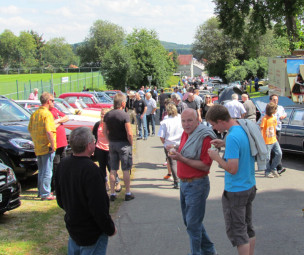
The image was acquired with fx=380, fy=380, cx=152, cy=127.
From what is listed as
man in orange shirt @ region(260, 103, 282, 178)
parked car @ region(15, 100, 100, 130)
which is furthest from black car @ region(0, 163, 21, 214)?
parked car @ region(15, 100, 100, 130)

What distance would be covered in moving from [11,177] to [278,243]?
4.07 meters

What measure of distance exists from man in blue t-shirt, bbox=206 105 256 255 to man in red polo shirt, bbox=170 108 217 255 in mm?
337

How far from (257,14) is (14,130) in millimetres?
26333

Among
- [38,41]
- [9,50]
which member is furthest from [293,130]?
[38,41]

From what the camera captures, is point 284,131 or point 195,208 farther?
point 284,131

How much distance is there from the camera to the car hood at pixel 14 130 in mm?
7836

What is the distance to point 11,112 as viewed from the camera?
916 cm

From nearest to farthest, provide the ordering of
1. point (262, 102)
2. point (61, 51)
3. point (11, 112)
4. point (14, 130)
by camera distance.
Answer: point (14, 130) < point (11, 112) < point (262, 102) < point (61, 51)

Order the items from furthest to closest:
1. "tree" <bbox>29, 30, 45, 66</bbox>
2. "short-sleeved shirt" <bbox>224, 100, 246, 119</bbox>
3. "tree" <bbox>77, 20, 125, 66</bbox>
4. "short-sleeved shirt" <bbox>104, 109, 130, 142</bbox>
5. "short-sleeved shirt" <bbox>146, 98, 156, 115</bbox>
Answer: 1. "tree" <bbox>29, 30, 45, 66</bbox>
2. "tree" <bbox>77, 20, 125, 66</bbox>
3. "short-sleeved shirt" <bbox>146, 98, 156, 115</bbox>
4. "short-sleeved shirt" <bbox>224, 100, 246, 119</bbox>
5. "short-sleeved shirt" <bbox>104, 109, 130, 142</bbox>

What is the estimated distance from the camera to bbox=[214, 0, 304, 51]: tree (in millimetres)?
27266

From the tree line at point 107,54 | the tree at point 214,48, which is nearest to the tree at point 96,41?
the tree line at point 107,54

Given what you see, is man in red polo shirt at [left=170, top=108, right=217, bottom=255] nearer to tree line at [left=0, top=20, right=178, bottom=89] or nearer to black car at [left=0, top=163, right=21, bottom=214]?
black car at [left=0, top=163, right=21, bottom=214]

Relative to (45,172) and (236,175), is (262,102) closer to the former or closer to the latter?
(45,172)

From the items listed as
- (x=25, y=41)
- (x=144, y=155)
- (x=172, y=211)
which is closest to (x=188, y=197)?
(x=172, y=211)
